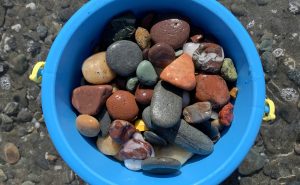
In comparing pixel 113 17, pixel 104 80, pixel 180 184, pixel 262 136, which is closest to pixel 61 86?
pixel 104 80

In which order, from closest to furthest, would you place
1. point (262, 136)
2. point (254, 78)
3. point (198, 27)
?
point (254, 78) < point (198, 27) < point (262, 136)

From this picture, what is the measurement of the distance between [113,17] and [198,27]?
25 centimetres

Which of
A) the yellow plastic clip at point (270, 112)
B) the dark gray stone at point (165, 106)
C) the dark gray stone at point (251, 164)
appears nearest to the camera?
the dark gray stone at point (165, 106)

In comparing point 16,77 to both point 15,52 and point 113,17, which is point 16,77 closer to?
point 15,52

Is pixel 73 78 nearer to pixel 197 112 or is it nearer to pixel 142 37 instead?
pixel 142 37

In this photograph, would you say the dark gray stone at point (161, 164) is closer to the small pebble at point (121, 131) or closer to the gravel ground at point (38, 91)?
the small pebble at point (121, 131)

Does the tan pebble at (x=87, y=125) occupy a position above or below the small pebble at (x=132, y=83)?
below

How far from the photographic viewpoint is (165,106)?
3.78 ft

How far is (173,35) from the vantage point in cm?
123

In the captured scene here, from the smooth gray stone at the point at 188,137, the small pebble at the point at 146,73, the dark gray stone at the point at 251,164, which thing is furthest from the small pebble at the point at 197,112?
the dark gray stone at the point at 251,164

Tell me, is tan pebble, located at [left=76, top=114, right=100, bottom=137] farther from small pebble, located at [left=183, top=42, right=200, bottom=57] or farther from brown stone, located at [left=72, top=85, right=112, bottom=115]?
small pebble, located at [left=183, top=42, right=200, bottom=57]

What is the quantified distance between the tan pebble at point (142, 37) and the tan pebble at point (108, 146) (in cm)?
27

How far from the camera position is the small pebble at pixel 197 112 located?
3.83 ft

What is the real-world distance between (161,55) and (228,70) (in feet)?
0.62
